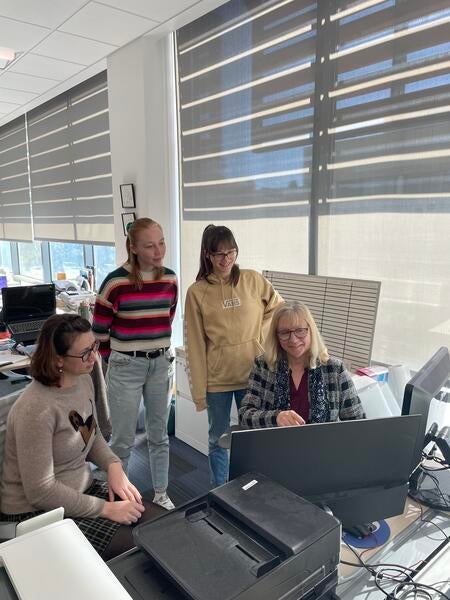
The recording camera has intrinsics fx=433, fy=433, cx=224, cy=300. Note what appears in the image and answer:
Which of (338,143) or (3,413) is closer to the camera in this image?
(3,413)

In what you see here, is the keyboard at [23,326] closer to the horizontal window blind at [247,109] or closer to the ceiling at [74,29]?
the horizontal window blind at [247,109]

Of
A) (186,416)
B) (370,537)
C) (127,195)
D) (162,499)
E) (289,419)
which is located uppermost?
(127,195)

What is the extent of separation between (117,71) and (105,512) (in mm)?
3174

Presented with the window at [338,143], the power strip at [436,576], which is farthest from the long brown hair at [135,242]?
the power strip at [436,576]

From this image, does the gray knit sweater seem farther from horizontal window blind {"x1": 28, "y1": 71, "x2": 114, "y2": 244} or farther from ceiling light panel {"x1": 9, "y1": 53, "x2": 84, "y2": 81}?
ceiling light panel {"x1": 9, "y1": 53, "x2": 84, "y2": 81}

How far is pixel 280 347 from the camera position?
4.93 ft

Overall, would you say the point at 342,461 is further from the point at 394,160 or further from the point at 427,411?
the point at 394,160

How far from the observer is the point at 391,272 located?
2123mm

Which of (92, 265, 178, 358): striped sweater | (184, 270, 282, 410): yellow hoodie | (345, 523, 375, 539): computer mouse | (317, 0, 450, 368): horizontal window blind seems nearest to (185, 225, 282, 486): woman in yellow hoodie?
(184, 270, 282, 410): yellow hoodie

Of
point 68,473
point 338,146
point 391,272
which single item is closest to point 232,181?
point 338,146

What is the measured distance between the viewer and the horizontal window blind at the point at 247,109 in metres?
2.41

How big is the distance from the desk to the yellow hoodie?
2.72 ft

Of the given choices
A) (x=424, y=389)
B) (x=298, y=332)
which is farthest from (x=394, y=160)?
(x=424, y=389)

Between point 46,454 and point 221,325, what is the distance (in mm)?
825
